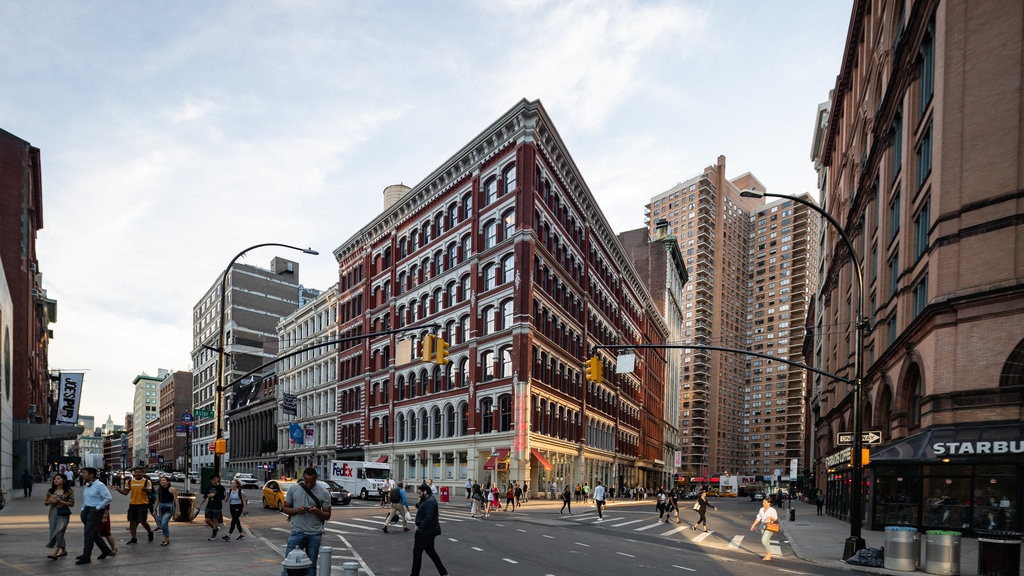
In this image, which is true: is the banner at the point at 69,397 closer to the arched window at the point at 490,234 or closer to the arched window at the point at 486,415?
the arched window at the point at 486,415

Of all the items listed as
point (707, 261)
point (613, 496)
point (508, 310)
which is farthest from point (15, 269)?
point (707, 261)

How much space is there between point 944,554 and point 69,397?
2035 inches

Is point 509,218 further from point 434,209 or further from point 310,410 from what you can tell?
point 310,410

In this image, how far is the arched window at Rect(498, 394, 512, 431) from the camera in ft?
164

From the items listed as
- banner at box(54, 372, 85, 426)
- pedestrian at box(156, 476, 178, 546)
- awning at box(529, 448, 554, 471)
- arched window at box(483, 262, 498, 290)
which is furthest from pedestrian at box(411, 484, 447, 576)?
banner at box(54, 372, 85, 426)

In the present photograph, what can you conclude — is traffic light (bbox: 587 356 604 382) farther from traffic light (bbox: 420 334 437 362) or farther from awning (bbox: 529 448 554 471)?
awning (bbox: 529 448 554 471)

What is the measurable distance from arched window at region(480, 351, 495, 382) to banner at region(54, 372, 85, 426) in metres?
27.6

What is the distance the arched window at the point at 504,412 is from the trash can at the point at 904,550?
111 ft

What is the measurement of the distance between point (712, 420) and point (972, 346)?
5531 inches

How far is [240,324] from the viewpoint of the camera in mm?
115938

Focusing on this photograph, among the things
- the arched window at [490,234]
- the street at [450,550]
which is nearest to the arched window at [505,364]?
the arched window at [490,234]

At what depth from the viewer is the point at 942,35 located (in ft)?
83.6

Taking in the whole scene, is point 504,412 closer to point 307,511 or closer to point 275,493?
point 275,493

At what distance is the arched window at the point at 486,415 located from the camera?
5162 centimetres
